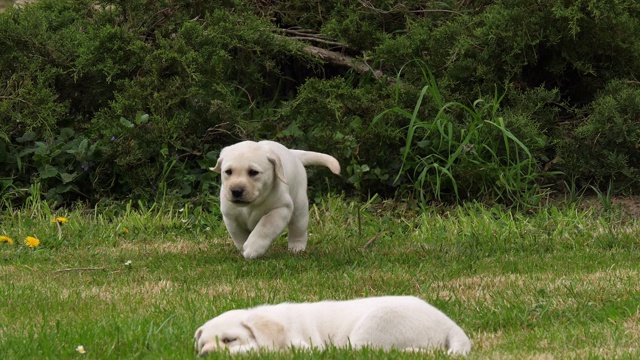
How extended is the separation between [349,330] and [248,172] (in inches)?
112

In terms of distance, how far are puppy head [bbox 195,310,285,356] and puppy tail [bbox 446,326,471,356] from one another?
755 mm

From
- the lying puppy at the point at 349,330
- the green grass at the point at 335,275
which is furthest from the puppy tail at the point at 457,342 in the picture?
the green grass at the point at 335,275

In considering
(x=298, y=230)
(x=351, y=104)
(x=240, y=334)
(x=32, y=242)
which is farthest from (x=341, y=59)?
(x=240, y=334)

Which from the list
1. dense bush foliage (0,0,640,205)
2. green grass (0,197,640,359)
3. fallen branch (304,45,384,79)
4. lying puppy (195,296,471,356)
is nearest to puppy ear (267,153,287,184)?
green grass (0,197,640,359)

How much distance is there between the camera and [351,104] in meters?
10.2

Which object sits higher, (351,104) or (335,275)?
(351,104)

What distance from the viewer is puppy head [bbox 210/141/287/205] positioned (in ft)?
24.3

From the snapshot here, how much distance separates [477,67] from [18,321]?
5.92m

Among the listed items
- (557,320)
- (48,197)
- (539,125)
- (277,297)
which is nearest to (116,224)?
(48,197)

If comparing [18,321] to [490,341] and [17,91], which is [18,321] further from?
[17,91]

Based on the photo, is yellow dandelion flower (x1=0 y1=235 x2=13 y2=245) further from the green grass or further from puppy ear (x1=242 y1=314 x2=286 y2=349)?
puppy ear (x1=242 y1=314 x2=286 y2=349)

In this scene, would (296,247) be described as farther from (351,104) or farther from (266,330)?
(266,330)

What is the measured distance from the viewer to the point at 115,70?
10.4m

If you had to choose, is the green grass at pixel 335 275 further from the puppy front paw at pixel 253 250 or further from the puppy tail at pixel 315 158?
the puppy tail at pixel 315 158
